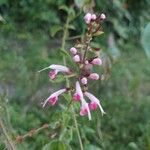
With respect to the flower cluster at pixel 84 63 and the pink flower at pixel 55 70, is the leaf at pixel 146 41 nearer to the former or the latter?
the flower cluster at pixel 84 63

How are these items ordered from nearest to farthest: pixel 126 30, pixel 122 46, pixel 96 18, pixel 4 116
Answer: pixel 96 18
pixel 4 116
pixel 122 46
pixel 126 30

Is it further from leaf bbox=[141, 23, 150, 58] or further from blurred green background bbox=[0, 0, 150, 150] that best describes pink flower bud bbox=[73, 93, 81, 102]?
blurred green background bbox=[0, 0, 150, 150]

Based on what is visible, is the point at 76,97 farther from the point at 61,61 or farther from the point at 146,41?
the point at 61,61

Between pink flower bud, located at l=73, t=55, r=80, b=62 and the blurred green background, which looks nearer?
pink flower bud, located at l=73, t=55, r=80, b=62

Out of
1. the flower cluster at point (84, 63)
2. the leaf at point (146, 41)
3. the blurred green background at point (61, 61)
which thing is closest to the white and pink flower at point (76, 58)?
the flower cluster at point (84, 63)

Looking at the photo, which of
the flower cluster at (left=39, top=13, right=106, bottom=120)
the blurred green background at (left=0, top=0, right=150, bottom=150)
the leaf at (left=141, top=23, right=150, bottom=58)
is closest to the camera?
the leaf at (left=141, top=23, right=150, bottom=58)

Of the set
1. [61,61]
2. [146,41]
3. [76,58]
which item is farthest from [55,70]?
[61,61]

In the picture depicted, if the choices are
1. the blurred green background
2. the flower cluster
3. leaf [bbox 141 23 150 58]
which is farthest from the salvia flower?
the blurred green background

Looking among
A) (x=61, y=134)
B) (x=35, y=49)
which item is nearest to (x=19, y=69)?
(x=35, y=49)

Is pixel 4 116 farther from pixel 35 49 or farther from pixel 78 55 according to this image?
pixel 35 49
